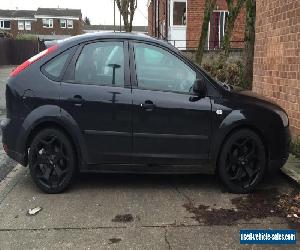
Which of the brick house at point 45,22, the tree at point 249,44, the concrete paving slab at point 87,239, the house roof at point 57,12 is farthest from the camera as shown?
the house roof at point 57,12

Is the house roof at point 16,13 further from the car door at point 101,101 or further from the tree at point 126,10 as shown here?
the car door at point 101,101

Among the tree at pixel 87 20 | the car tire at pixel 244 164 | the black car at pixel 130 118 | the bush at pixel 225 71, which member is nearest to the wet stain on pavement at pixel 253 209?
the car tire at pixel 244 164

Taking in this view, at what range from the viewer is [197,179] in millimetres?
6348

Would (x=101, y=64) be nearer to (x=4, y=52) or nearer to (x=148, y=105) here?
(x=148, y=105)

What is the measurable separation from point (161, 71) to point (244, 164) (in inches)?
59.3

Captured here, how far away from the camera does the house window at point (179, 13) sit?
27031mm

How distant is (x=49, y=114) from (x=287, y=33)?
14.1 feet

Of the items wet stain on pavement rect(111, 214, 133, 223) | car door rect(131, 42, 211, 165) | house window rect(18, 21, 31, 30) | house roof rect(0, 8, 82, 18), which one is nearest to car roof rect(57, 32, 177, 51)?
car door rect(131, 42, 211, 165)

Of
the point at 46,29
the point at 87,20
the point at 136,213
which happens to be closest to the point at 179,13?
the point at 136,213

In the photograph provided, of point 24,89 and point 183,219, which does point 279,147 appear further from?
point 24,89

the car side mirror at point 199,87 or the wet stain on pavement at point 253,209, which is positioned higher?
the car side mirror at point 199,87

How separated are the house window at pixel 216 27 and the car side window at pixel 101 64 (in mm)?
20411

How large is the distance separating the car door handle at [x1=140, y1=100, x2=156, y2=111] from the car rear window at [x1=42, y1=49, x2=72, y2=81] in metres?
1.08

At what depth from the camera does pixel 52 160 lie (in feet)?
18.7
